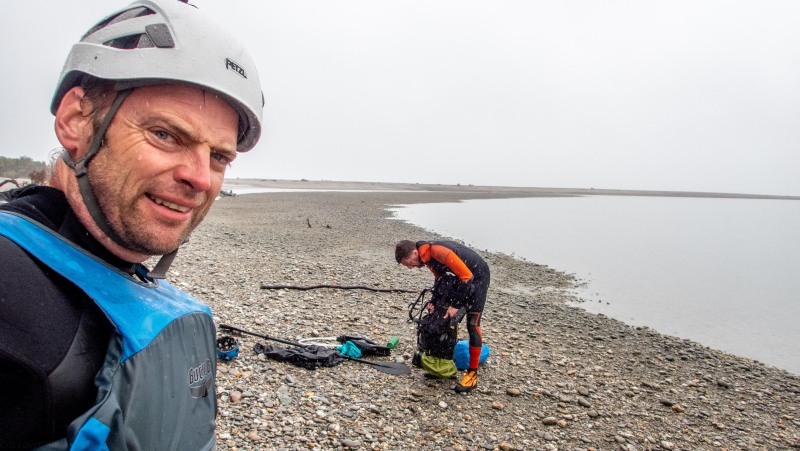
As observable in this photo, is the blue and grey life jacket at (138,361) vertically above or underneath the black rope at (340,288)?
above

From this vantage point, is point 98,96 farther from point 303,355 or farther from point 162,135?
point 303,355

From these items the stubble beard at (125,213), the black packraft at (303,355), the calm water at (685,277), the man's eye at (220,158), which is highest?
the man's eye at (220,158)

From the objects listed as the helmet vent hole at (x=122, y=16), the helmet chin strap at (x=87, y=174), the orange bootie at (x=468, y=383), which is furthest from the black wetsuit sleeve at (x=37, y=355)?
the orange bootie at (x=468, y=383)

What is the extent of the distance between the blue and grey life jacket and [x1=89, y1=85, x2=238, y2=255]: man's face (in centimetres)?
19

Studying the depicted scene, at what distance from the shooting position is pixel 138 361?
1.58 meters

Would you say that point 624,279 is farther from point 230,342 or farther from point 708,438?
point 230,342

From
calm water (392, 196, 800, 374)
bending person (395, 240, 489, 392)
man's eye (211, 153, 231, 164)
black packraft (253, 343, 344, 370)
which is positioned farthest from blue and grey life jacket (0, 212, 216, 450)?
calm water (392, 196, 800, 374)

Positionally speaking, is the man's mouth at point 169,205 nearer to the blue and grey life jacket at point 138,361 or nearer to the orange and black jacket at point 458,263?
the blue and grey life jacket at point 138,361

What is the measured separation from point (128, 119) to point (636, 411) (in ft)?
26.8

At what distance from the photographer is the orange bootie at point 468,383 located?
7066 mm

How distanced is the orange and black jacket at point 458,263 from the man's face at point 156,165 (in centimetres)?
560

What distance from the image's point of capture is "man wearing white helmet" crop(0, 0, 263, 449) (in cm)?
129

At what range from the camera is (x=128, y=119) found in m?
1.69

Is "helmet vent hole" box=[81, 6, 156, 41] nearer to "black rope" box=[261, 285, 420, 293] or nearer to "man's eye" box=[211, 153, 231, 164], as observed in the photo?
"man's eye" box=[211, 153, 231, 164]
